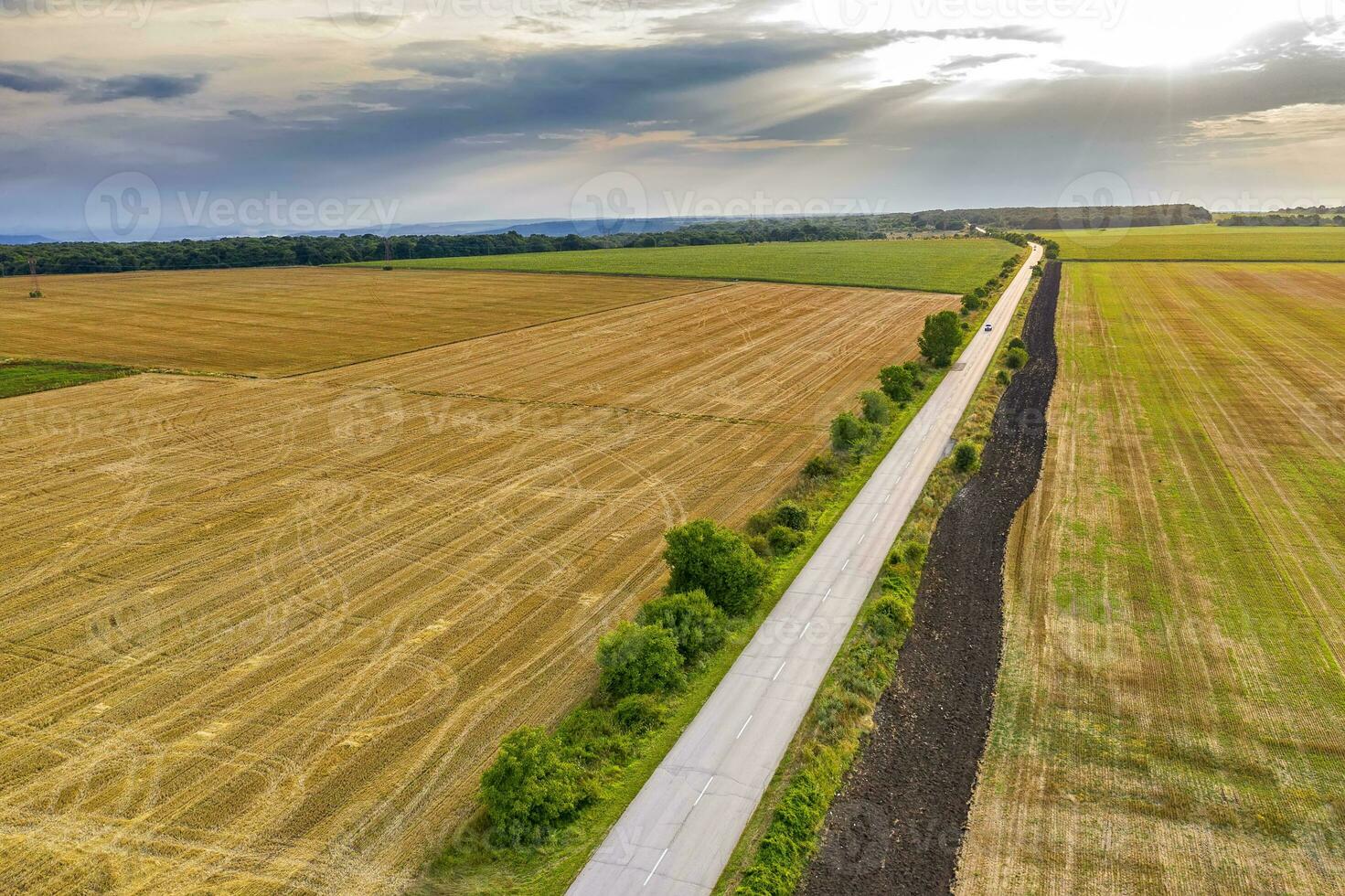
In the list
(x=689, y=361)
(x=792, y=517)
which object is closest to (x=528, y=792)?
(x=792, y=517)

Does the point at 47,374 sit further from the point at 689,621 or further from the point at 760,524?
the point at 689,621

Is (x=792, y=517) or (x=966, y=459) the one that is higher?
(x=966, y=459)

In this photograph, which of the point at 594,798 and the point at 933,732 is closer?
the point at 594,798

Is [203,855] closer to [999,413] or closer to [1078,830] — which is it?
[1078,830]

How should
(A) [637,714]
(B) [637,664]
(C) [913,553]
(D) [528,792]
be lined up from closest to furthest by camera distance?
1. (D) [528,792]
2. (A) [637,714]
3. (B) [637,664]
4. (C) [913,553]

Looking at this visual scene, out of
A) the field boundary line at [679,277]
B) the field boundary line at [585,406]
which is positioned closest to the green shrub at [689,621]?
the field boundary line at [585,406]

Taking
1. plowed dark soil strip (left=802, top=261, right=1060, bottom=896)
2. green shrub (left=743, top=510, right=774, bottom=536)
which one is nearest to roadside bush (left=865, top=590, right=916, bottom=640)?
plowed dark soil strip (left=802, top=261, right=1060, bottom=896)
